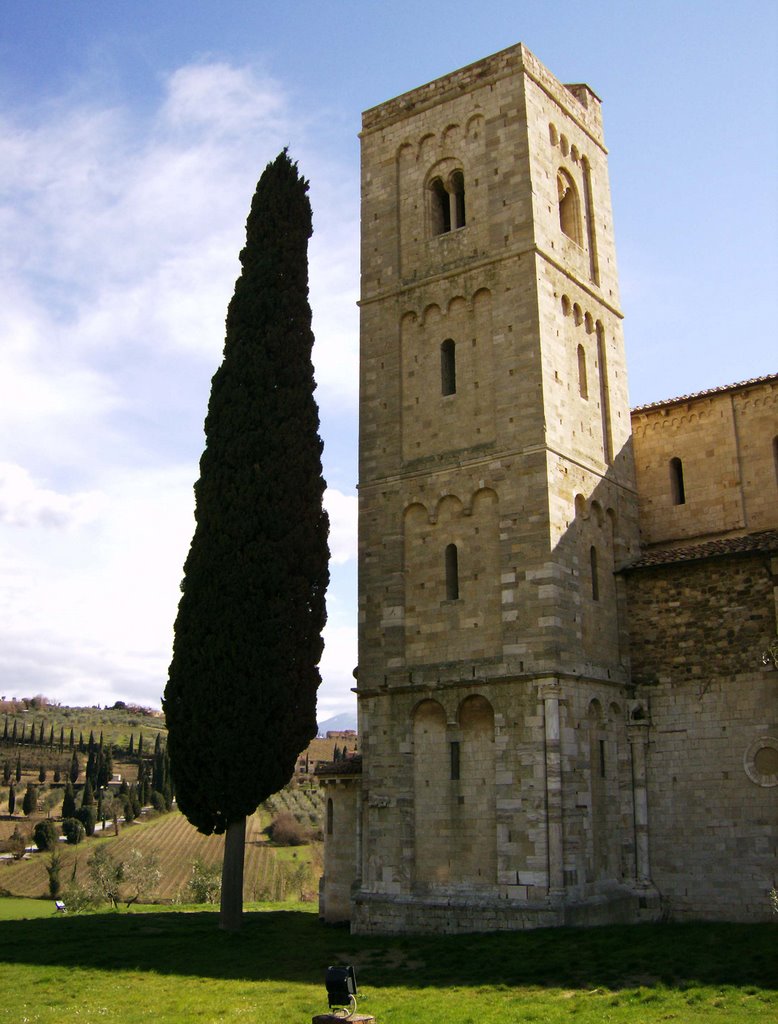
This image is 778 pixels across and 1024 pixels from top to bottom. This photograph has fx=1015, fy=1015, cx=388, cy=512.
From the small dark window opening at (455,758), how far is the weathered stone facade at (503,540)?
0.06 m

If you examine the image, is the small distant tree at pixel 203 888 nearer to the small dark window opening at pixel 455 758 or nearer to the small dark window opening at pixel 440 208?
the small dark window opening at pixel 455 758

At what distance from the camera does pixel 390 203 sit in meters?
25.5

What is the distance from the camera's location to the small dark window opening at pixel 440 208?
24969 mm

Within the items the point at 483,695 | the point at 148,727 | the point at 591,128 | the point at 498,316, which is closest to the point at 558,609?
the point at 483,695

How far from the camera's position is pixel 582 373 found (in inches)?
935

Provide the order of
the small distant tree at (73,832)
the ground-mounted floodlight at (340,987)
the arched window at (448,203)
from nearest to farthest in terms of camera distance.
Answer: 1. the ground-mounted floodlight at (340,987)
2. the arched window at (448,203)
3. the small distant tree at (73,832)

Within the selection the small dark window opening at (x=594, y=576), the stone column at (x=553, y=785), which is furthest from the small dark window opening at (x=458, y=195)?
the stone column at (x=553, y=785)

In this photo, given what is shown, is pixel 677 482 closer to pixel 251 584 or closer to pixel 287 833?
pixel 251 584

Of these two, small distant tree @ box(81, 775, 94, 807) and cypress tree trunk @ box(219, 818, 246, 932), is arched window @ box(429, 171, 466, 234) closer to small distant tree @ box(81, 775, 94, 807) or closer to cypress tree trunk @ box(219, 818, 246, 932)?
cypress tree trunk @ box(219, 818, 246, 932)

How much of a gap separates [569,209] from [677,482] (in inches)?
292

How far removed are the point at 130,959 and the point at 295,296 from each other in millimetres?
14242

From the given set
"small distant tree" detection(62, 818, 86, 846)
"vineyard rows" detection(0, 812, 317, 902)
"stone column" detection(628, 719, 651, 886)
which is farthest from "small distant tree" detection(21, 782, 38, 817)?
"stone column" detection(628, 719, 651, 886)

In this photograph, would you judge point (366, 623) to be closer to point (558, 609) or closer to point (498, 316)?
point (558, 609)

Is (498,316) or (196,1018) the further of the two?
(498,316)
